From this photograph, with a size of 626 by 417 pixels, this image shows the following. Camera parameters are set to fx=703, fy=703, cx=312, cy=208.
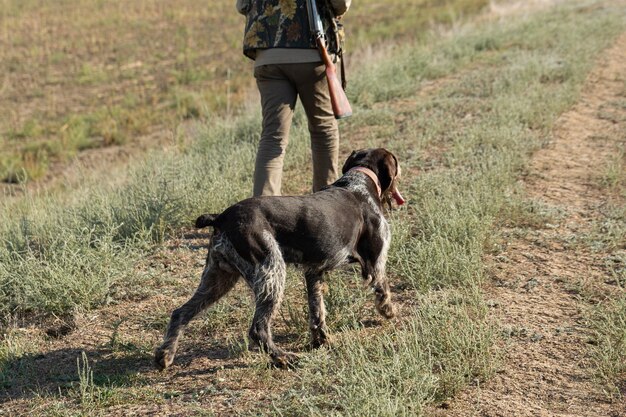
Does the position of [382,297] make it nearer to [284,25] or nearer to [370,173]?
[370,173]

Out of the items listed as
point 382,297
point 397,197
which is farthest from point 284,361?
point 397,197

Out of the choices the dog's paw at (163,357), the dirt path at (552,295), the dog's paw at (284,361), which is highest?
the dog's paw at (163,357)

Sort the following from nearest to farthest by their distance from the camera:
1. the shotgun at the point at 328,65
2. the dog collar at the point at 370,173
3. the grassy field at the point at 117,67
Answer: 1. the dog collar at the point at 370,173
2. the shotgun at the point at 328,65
3. the grassy field at the point at 117,67

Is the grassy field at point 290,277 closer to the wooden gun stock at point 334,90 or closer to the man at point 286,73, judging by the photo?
the man at point 286,73

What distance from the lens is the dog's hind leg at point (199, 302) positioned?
12.4 ft

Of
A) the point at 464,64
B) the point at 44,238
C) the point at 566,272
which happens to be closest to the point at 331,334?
the point at 566,272

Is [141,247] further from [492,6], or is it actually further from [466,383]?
[492,6]

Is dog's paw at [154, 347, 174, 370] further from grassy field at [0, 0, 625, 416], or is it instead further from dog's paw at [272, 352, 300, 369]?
dog's paw at [272, 352, 300, 369]

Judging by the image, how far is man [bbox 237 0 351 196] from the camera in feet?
16.2

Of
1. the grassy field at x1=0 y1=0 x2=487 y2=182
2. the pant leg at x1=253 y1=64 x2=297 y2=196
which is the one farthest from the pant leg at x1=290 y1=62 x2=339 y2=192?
the grassy field at x1=0 y1=0 x2=487 y2=182

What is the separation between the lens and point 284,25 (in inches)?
194

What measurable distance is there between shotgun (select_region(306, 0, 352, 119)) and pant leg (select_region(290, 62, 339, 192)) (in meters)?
0.09

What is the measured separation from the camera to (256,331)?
3715 millimetres

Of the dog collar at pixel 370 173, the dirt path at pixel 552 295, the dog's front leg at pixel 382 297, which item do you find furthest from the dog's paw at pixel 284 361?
the dog collar at pixel 370 173
